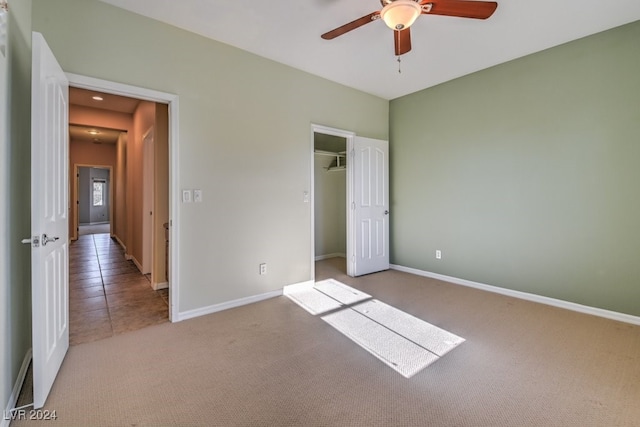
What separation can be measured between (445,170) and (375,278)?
1.85 m

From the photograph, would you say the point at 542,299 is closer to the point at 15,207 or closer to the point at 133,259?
the point at 15,207

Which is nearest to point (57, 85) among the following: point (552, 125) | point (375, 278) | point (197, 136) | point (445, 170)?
point (197, 136)

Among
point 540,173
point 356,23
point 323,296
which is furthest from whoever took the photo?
point 323,296

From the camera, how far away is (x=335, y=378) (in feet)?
6.24

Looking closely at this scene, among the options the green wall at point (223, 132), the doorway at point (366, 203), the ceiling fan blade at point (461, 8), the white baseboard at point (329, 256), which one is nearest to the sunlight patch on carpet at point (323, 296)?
the green wall at point (223, 132)

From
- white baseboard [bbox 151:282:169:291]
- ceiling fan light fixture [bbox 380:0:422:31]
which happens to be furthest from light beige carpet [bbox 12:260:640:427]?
ceiling fan light fixture [bbox 380:0:422:31]

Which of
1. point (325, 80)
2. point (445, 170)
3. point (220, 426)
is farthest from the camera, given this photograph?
point (445, 170)

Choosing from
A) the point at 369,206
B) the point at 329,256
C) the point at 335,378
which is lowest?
the point at 335,378

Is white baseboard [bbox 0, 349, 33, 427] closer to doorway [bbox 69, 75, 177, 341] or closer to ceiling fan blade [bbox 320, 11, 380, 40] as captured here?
doorway [bbox 69, 75, 177, 341]

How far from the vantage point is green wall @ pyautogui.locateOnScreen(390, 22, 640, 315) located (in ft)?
9.14

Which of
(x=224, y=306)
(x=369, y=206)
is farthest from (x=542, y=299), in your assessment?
(x=224, y=306)

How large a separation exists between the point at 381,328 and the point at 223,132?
249 centimetres

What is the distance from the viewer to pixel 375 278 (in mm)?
4246

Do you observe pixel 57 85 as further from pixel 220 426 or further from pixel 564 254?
pixel 564 254
